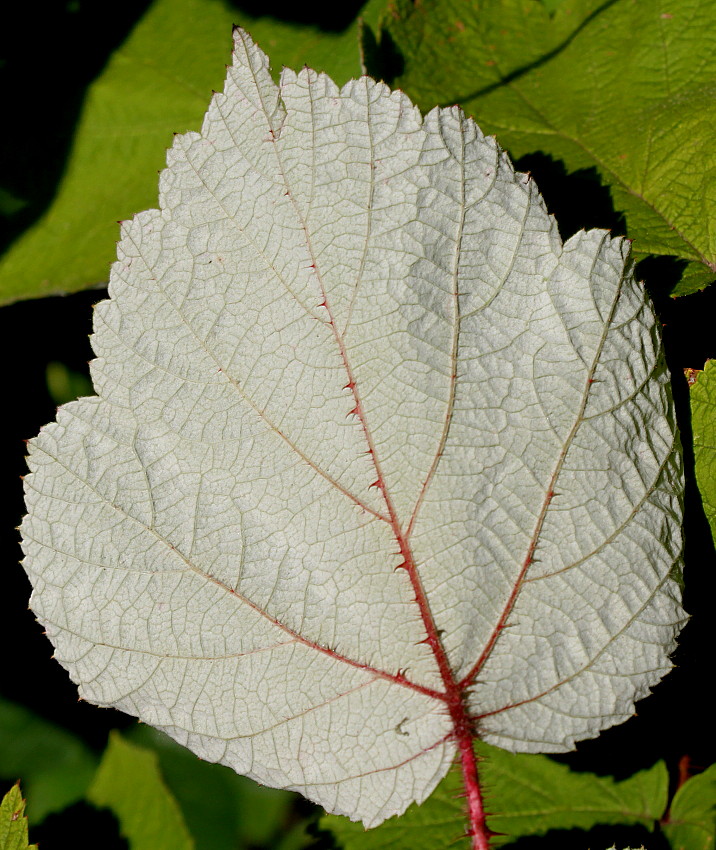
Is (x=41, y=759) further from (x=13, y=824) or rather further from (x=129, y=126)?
(x=129, y=126)

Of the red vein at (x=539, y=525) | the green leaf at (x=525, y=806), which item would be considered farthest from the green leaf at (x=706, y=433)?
the green leaf at (x=525, y=806)

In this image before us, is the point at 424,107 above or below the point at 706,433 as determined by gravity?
above

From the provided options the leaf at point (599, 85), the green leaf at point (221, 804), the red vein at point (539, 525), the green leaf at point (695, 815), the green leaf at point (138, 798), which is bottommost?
the green leaf at point (221, 804)

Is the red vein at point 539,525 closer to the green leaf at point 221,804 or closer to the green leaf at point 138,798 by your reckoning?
the green leaf at point 138,798

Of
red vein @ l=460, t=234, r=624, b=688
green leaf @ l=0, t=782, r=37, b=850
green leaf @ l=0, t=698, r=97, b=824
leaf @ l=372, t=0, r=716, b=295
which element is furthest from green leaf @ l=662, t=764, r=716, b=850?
green leaf @ l=0, t=698, r=97, b=824

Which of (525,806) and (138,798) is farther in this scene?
(138,798)

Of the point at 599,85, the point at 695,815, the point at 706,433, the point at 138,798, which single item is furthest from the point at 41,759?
the point at 599,85
